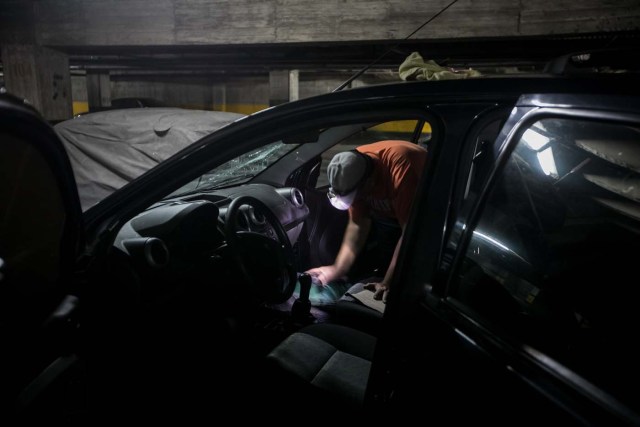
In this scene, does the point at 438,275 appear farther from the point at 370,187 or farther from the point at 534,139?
the point at 370,187

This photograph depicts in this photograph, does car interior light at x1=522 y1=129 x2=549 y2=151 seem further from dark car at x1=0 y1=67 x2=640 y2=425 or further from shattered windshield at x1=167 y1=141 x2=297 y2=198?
shattered windshield at x1=167 y1=141 x2=297 y2=198

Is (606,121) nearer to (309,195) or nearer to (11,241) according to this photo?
(11,241)

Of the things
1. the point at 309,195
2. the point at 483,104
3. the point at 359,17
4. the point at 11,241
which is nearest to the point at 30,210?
the point at 11,241

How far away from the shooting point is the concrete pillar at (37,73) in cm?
603

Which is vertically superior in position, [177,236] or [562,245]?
[562,245]

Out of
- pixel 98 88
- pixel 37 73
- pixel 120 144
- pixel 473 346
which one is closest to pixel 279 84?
pixel 120 144

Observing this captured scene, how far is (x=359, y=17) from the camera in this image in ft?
16.4

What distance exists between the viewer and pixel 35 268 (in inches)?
47.4

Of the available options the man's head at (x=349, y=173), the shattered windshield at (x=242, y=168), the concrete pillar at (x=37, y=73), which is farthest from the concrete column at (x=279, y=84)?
Result: the man's head at (x=349, y=173)

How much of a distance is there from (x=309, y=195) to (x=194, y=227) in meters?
1.77

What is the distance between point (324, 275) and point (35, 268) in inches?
79.9

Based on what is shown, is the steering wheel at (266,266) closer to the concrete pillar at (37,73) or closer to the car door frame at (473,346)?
the car door frame at (473,346)

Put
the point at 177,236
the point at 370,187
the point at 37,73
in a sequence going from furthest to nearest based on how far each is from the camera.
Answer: the point at 37,73 → the point at 370,187 → the point at 177,236

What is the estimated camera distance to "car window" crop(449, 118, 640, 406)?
0.90m
